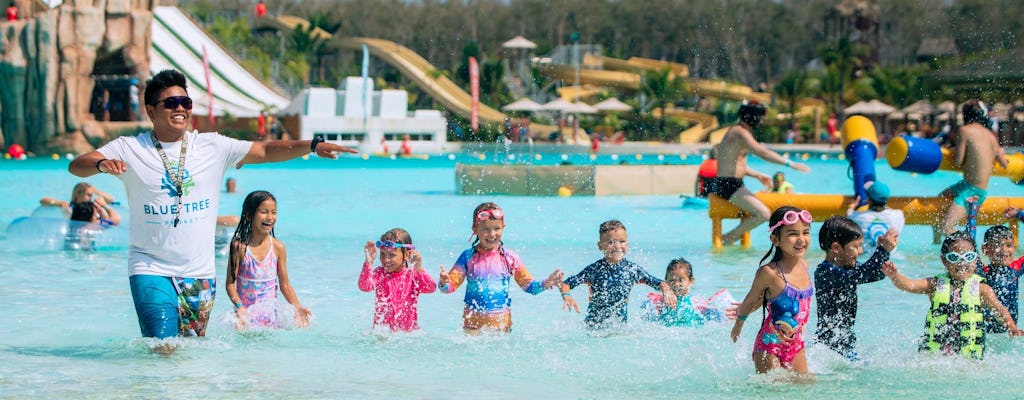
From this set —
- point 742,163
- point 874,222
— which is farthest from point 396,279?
point 874,222

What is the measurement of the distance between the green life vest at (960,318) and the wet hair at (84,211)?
7.96 meters

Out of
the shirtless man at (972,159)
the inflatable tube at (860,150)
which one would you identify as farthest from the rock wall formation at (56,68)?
the shirtless man at (972,159)

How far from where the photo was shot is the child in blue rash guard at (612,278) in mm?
6211

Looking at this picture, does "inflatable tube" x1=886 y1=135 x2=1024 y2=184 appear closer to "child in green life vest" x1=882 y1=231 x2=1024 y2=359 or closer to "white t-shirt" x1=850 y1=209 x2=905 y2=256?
"white t-shirt" x1=850 y1=209 x2=905 y2=256

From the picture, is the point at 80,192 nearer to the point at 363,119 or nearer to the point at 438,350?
the point at 438,350

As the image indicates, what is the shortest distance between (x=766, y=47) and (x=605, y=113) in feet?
118

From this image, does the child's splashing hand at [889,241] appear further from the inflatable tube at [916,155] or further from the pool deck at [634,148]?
the pool deck at [634,148]

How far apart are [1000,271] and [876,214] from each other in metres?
4.57

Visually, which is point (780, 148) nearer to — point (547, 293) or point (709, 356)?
point (547, 293)

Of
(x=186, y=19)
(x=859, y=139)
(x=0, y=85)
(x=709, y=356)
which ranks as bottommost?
(x=709, y=356)

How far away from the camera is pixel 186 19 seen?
162 feet

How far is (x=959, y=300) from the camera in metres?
5.43

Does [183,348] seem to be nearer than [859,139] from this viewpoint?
Yes

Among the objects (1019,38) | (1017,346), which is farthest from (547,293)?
(1019,38)
